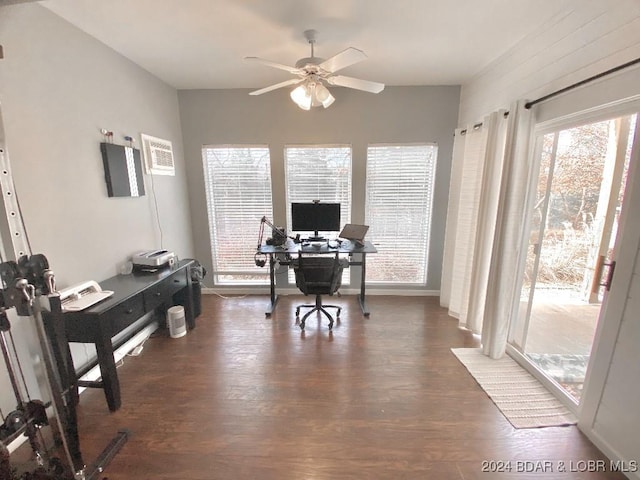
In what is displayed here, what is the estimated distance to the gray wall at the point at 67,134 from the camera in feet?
5.26

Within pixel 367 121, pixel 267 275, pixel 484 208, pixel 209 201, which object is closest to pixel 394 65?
pixel 367 121

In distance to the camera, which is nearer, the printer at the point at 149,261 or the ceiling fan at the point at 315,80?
the ceiling fan at the point at 315,80

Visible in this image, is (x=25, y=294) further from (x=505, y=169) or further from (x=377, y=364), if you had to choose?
(x=505, y=169)

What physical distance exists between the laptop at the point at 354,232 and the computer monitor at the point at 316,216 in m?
0.10

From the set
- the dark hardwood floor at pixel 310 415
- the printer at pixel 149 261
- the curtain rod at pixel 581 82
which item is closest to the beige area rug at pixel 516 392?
the dark hardwood floor at pixel 310 415

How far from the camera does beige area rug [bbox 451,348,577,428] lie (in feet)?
5.77

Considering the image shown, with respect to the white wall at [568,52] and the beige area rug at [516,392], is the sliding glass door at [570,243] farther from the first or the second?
the white wall at [568,52]

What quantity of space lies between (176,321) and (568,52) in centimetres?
382

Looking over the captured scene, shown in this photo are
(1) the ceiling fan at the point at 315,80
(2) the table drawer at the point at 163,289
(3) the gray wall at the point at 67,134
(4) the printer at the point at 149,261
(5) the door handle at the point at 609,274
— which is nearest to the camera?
(5) the door handle at the point at 609,274

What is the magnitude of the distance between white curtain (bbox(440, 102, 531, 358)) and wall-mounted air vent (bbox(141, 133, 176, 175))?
327cm

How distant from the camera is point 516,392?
198 cm

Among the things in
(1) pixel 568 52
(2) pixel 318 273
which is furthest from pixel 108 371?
(1) pixel 568 52

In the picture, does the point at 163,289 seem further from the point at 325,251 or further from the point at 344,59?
the point at 344,59

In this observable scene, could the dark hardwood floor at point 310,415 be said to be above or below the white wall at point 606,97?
below
